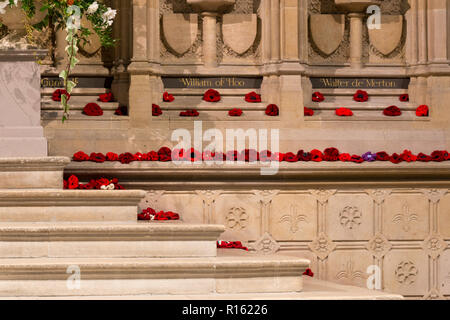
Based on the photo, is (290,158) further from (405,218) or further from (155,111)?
(155,111)

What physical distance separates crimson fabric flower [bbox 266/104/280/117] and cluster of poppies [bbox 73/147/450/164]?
2.05ft

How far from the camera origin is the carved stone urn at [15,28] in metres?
9.14

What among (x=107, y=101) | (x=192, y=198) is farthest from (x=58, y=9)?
(x=192, y=198)

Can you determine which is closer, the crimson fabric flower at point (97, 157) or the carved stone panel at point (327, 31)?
the crimson fabric flower at point (97, 157)

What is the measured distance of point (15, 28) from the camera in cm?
939

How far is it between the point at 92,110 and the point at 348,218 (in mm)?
2932

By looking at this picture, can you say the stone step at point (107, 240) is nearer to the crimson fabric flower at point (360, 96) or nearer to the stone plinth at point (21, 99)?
the stone plinth at point (21, 99)

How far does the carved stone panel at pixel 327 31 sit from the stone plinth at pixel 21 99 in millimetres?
3372

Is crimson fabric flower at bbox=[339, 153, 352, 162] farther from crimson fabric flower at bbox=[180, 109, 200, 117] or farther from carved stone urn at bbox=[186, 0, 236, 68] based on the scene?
carved stone urn at bbox=[186, 0, 236, 68]

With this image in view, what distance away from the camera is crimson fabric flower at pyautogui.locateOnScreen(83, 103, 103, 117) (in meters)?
10.4

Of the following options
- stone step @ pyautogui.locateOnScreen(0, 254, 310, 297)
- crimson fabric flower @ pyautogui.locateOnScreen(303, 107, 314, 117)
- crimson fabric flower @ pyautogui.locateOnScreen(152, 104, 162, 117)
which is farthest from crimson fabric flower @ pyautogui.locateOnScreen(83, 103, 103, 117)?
stone step @ pyautogui.locateOnScreen(0, 254, 310, 297)

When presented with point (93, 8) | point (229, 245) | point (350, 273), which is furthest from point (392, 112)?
point (93, 8)

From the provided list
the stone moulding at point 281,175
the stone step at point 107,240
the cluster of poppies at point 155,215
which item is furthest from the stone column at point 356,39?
the stone step at point 107,240
